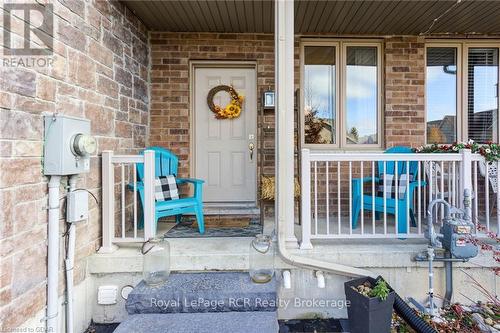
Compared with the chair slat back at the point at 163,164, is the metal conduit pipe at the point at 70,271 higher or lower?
lower

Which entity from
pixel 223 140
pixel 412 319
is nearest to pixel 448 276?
pixel 412 319

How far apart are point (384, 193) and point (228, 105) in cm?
222

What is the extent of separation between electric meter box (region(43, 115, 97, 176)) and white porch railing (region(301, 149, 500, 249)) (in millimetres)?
1703

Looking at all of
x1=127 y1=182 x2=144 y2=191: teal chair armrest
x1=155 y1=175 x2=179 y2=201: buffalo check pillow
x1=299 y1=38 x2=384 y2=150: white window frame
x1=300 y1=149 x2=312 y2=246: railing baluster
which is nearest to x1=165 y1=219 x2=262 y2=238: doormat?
x1=155 y1=175 x2=179 y2=201: buffalo check pillow

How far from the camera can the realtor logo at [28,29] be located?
1.80 meters

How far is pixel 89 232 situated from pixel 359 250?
7.33 feet

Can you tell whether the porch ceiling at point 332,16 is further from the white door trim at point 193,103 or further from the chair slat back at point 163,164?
the chair slat back at point 163,164

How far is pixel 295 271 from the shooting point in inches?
103

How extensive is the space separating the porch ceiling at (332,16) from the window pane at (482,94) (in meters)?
0.34

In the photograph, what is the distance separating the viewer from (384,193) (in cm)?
319

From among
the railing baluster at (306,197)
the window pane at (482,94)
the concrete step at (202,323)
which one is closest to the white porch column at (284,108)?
the railing baluster at (306,197)

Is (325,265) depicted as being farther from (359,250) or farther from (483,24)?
(483,24)

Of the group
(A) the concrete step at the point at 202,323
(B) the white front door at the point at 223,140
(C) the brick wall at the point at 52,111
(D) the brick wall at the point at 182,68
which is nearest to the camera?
(C) the brick wall at the point at 52,111

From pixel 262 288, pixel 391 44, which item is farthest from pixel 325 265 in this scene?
pixel 391 44
